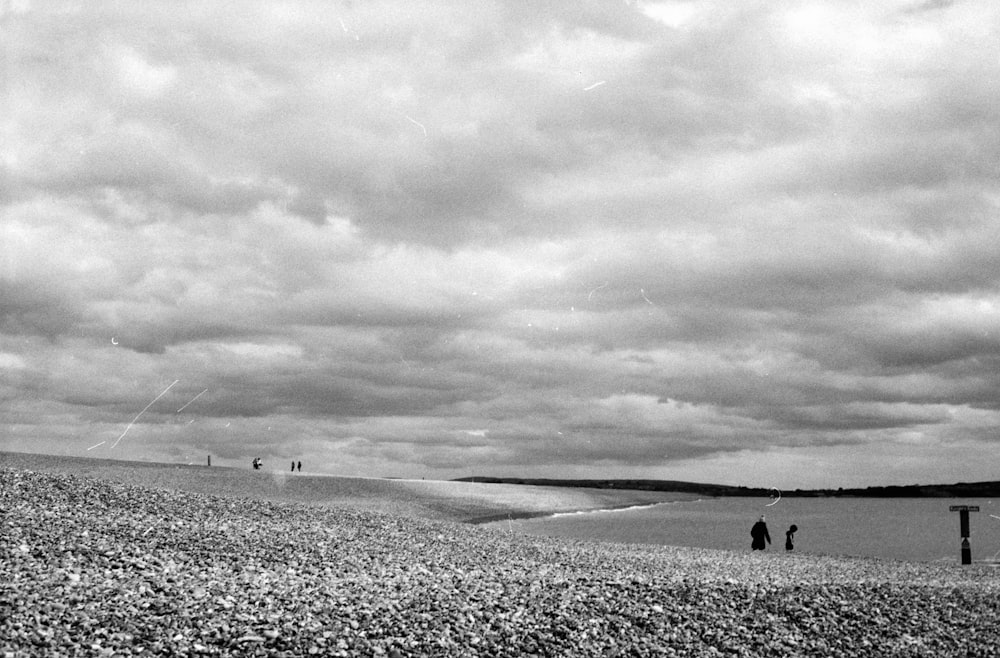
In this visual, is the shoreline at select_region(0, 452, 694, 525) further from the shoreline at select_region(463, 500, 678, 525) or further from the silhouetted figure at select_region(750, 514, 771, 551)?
the silhouetted figure at select_region(750, 514, 771, 551)

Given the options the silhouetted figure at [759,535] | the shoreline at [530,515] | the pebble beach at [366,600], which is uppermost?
the pebble beach at [366,600]

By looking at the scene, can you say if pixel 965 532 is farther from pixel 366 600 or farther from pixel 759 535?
pixel 366 600

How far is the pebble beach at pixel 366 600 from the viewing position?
39.5 feet

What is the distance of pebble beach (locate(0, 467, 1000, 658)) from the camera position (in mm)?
12031

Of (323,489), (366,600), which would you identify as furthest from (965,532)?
(323,489)

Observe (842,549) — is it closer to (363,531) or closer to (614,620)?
(363,531)

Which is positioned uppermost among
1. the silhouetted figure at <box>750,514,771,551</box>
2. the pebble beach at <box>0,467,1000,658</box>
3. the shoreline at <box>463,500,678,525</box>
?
the pebble beach at <box>0,467,1000,658</box>

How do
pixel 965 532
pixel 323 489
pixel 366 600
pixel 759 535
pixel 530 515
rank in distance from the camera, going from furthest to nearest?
1. pixel 530 515
2. pixel 323 489
3. pixel 759 535
4. pixel 965 532
5. pixel 366 600

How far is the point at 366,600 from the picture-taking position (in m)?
13.7

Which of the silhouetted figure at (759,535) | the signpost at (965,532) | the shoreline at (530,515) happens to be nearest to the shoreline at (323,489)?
the shoreline at (530,515)

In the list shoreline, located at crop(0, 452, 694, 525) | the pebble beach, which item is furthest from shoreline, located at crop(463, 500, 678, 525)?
the pebble beach

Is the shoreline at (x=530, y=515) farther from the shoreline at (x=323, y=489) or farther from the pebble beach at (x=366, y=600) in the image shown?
the pebble beach at (x=366, y=600)

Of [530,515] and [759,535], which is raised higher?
[759,535]

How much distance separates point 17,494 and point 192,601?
408 inches
